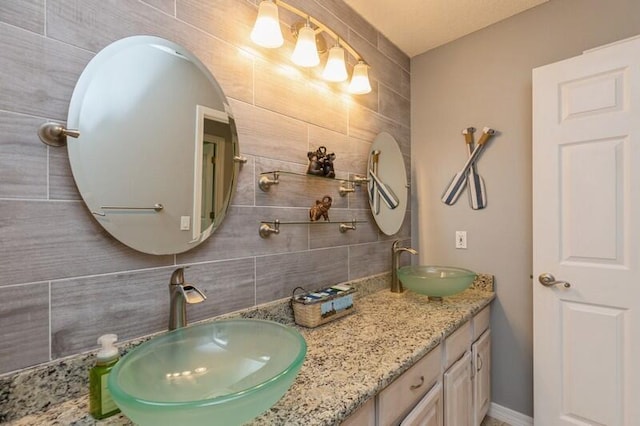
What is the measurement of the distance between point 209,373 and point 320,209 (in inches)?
31.0

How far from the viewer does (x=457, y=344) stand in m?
1.43

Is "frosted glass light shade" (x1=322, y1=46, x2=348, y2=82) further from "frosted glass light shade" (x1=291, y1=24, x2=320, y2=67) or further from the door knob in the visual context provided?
the door knob

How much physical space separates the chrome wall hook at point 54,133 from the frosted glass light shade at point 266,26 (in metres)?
0.72

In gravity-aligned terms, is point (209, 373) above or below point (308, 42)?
below

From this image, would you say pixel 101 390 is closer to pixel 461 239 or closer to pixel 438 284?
pixel 438 284

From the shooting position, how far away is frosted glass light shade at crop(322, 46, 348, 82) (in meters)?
1.45

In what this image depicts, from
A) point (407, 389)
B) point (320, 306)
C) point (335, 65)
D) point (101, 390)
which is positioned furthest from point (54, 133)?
point (407, 389)

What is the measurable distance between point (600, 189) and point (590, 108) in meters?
0.39

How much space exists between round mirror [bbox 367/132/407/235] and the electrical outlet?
1.22ft

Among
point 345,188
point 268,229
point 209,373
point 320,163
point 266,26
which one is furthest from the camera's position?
point 345,188

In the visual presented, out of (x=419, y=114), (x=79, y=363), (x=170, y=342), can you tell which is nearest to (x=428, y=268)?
(x=419, y=114)

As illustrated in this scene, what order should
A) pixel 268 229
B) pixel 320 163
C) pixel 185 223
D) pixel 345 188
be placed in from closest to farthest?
pixel 185 223
pixel 268 229
pixel 320 163
pixel 345 188

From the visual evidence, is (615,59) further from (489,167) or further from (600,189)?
(489,167)

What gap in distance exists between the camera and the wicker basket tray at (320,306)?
125 cm
